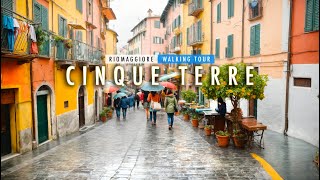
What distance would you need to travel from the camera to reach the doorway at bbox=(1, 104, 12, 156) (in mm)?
10266

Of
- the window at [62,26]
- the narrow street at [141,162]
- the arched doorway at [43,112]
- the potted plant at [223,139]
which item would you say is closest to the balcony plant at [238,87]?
the potted plant at [223,139]

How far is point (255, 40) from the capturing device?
16797mm

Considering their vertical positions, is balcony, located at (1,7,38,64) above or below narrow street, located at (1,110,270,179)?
above

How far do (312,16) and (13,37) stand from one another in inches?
423

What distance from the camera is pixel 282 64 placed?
1402cm

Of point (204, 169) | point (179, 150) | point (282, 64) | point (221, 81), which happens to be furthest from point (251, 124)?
point (282, 64)

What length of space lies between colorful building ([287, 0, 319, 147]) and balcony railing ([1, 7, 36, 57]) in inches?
412

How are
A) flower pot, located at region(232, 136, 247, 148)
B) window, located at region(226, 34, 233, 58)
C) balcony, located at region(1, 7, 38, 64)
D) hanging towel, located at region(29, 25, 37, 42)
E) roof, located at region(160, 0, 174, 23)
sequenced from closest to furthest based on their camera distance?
balcony, located at region(1, 7, 38, 64), flower pot, located at region(232, 136, 247, 148), hanging towel, located at region(29, 25, 37, 42), window, located at region(226, 34, 233, 58), roof, located at region(160, 0, 174, 23)

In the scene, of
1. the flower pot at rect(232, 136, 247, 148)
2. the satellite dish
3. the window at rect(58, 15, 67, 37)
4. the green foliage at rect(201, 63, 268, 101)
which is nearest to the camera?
the green foliage at rect(201, 63, 268, 101)

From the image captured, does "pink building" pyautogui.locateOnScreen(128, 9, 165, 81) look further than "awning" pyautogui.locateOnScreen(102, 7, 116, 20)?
Yes

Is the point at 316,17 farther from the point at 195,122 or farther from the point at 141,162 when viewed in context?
the point at 141,162

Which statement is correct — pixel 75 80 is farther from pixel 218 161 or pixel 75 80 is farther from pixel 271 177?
pixel 271 177

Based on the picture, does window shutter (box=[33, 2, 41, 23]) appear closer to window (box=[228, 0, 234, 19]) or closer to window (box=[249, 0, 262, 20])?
window (box=[249, 0, 262, 20])

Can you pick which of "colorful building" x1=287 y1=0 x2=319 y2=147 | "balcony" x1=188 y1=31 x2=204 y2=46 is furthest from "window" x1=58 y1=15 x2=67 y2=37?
"balcony" x1=188 y1=31 x2=204 y2=46
